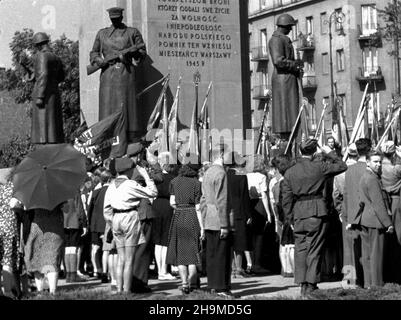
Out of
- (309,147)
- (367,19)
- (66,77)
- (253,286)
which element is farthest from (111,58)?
(367,19)

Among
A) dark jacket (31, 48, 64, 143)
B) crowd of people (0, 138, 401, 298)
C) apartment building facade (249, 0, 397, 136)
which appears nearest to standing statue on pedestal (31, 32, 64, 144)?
dark jacket (31, 48, 64, 143)

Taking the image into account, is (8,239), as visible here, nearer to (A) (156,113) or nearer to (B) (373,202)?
(B) (373,202)

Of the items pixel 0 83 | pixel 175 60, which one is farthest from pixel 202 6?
pixel 0 83

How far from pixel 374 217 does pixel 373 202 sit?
21 centimetres

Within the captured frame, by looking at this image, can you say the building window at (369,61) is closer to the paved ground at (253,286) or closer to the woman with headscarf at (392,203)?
the paved ground at (253,286)

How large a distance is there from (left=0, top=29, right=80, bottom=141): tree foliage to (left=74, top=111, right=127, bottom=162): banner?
32426mm

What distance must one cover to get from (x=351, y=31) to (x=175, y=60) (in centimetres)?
5771

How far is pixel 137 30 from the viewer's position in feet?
90.9

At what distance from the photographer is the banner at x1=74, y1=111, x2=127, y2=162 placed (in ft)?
86.2

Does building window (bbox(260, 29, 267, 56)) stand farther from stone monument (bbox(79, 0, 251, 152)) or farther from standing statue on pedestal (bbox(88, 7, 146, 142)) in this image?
standing statue on pedestal (bbox(88, 7, 146, 142))

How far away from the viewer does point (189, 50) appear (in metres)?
29.9

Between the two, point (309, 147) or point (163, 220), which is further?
point (163, 220)

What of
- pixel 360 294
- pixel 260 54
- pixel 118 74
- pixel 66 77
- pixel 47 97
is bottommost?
pixel 360 294
